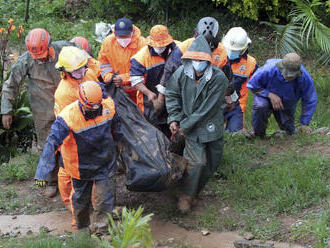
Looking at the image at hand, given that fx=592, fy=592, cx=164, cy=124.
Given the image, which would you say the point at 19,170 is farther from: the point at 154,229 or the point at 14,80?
the point at 154,229

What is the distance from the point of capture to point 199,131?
620 centimetres

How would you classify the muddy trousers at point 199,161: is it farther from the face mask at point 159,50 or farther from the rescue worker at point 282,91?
the rescue worker at point 282,91

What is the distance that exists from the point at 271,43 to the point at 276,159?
17.9 ft

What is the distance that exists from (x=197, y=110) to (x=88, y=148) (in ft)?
3.95

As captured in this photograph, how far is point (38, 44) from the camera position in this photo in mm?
6910

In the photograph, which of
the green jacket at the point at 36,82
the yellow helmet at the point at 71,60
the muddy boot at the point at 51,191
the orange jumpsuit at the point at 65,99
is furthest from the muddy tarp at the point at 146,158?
the muddy boot at the point at 51,191

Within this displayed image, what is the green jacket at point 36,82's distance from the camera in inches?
284

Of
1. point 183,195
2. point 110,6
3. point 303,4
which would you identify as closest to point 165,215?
point 183,195

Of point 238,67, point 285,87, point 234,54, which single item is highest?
point 234,54

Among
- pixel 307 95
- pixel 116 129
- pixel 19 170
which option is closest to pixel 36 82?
pixel 19 170

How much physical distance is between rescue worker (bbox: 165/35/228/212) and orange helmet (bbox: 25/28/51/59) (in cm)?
168

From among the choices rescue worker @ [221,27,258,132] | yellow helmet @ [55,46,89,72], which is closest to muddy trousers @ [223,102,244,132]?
rescue worker @ [221,27,258,132]

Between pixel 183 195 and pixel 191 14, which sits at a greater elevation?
pixel 191 14

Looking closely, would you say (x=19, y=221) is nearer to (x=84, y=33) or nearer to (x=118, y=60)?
(x=118, y=60)
